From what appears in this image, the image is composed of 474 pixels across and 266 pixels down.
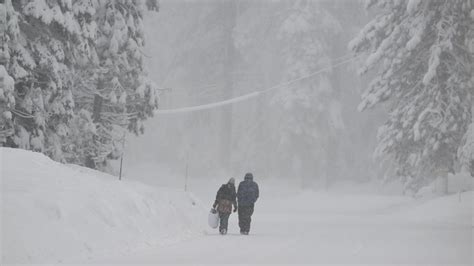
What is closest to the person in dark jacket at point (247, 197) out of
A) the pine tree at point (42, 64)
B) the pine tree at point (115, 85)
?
the pine tree at point (42, 64)

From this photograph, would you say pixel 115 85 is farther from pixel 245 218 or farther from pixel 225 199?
pixel 245 218

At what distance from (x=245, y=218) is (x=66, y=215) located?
7.56m

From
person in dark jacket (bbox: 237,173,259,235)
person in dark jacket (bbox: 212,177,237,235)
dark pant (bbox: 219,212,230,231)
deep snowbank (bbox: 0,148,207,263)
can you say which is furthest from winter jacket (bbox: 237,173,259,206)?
deep snowbank (bbox: 0,148,207,263)

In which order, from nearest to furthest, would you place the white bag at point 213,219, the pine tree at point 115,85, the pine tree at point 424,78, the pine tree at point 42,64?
the white bag at point 213,219 < the pine tree at point 42,64 < the pine tree at point 115,85 < the pine tree at point 424,78

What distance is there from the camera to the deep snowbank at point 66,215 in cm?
946

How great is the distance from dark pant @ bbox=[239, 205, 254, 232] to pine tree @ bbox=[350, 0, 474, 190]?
957 centimetres

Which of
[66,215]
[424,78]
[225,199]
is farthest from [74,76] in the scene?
[424,78]

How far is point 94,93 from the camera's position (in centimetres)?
2262

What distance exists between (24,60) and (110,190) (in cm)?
549

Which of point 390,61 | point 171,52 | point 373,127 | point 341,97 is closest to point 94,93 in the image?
point 390,61

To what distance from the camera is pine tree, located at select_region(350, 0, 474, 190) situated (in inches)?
977

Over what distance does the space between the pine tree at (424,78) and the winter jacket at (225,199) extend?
9867mm

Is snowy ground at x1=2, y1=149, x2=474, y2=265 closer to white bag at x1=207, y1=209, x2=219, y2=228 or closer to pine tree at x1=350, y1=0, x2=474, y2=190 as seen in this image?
white bag at x1=207, y1=209, x2=219, y2=228

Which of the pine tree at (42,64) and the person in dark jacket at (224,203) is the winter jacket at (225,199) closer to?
the person in dark jacket at (224,203)
